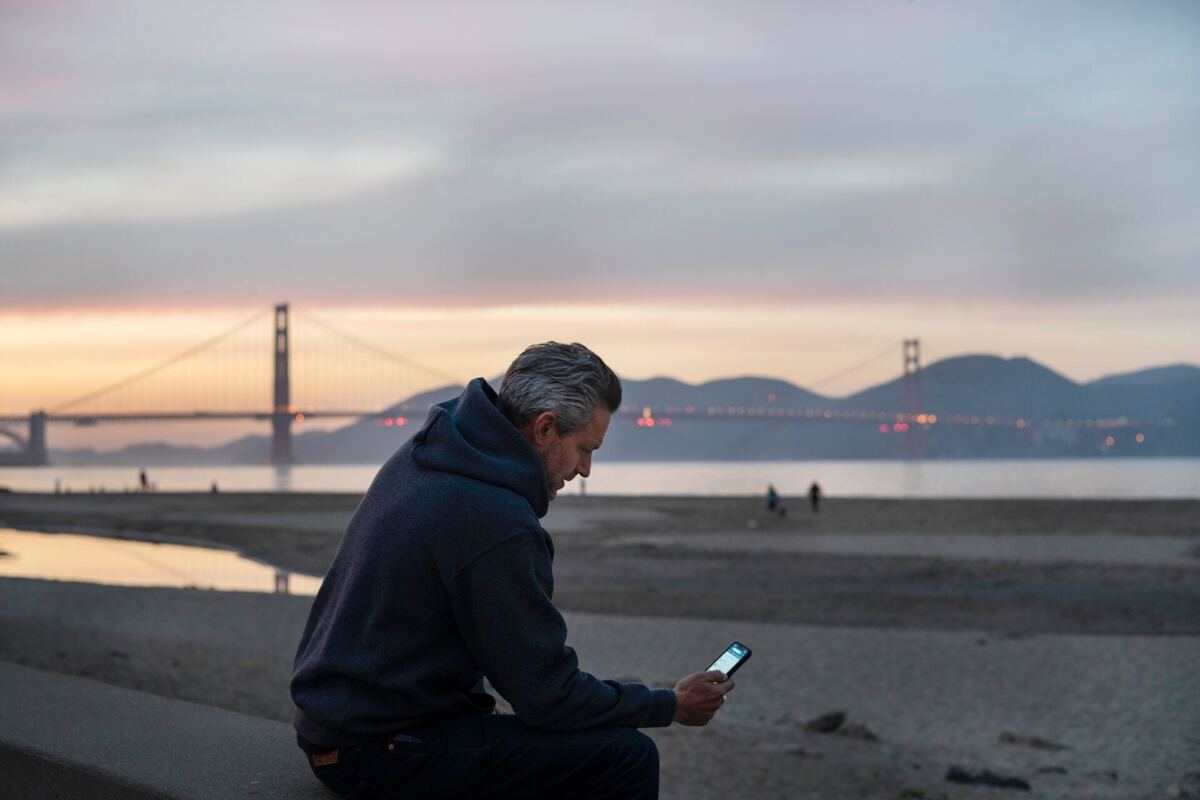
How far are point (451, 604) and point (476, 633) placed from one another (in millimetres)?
53

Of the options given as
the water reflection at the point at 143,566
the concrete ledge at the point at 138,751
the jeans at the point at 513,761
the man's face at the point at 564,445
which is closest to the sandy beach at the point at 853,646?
the water reflection at the point at 143,566

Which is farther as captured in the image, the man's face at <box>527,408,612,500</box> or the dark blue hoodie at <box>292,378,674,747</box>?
the man's face at <box>527,408,612,500</box>

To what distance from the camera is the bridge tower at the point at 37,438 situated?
68.8 metres

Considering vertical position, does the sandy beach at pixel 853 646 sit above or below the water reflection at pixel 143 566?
above

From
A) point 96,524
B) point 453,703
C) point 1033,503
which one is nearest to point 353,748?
point 453,703

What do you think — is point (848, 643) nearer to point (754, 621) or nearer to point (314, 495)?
point (754, 621)

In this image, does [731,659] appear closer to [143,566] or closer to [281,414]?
[143,566]

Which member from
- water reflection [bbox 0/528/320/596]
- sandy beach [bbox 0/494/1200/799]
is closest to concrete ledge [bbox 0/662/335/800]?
sandy beach [bbox 0/494/1200/799]

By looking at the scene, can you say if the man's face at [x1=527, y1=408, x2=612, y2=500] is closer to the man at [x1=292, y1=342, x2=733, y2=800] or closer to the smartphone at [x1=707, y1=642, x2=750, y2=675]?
the man at [x1=292, y1=342, x2=733, y2=800]

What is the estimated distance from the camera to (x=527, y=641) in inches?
63.6

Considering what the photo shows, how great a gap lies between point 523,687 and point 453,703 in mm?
148

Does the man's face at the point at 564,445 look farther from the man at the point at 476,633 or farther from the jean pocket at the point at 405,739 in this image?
the jean pocket at the point at 405,739

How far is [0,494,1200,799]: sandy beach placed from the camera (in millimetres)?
5289

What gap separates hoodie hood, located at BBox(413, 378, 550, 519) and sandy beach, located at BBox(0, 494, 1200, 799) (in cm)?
329
